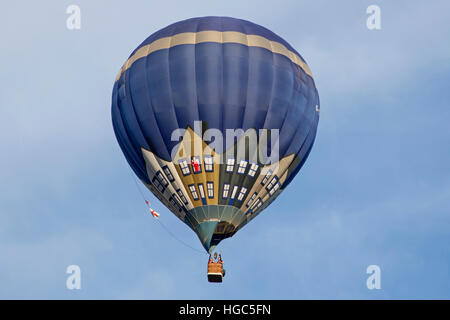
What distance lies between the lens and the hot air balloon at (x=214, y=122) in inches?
1704

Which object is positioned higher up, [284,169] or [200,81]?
[200,81]

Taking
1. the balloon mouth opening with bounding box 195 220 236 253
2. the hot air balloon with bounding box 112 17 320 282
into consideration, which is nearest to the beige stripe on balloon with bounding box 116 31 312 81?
the hot air balloon with bounding box 112 17 320 282

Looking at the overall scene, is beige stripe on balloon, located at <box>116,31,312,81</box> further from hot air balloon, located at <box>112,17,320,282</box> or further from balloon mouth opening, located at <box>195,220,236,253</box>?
balloon mouth opening, located at <box>195,220,236,253</box>

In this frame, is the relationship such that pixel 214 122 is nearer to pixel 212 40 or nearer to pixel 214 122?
pixel 214 122

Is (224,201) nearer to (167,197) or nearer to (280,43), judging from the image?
(167,197)

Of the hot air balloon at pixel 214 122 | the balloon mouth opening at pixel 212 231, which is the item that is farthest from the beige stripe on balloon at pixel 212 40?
the balloon mouth opening at pixel 212 231

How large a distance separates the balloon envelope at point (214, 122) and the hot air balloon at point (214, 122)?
0.04 m

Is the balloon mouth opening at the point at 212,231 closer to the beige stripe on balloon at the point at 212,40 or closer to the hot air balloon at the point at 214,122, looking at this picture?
the hot air balloon at the point at 214,122

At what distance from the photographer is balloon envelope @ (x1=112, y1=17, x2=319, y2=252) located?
4328cm

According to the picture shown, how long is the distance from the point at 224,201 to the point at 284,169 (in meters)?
2.90

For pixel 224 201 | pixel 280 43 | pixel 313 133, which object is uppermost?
pixel 280 43

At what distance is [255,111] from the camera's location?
43531mm

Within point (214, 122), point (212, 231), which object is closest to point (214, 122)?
point (214, 122)

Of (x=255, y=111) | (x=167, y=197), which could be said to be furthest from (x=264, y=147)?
(x=167, y=197)
